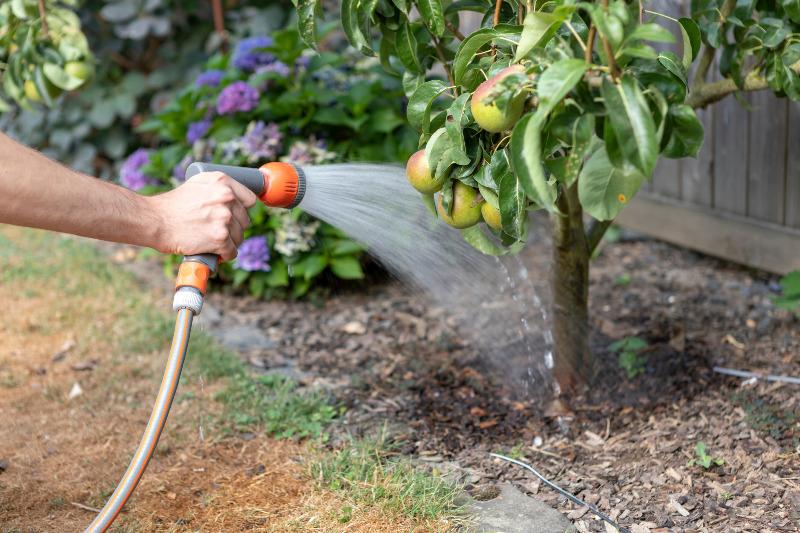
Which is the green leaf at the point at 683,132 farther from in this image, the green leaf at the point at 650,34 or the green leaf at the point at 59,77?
the green leaf at the point at 59,77

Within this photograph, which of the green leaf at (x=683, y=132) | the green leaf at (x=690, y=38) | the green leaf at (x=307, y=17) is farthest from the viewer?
the green leaf at (x=307, y=17)

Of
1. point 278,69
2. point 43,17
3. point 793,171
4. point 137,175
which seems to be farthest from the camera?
point 137,175

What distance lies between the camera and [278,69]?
3.71m

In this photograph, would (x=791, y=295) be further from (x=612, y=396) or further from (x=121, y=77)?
(x=121, y=77)

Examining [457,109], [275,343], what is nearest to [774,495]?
[457,109]

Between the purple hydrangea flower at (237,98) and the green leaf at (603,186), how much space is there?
2447 millimetres

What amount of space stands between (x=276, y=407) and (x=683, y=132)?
1.60 meters

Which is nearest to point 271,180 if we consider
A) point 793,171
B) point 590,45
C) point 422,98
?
point 422,98

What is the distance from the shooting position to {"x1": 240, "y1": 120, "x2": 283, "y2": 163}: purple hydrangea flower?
360cm

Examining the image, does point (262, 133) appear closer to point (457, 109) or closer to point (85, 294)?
point (85, 294)

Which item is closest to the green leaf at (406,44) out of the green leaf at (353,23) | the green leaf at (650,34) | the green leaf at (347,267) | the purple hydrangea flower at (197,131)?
the green leaf at (353,23)

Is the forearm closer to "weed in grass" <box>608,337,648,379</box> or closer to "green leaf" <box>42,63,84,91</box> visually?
"green leaf" <box>42,63,84,91</box>

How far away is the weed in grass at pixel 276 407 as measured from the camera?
A: 8.23ft

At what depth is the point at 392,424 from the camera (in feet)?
8.32
